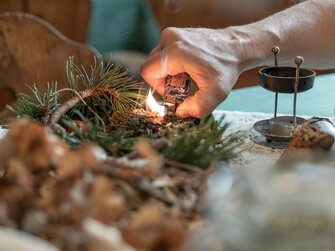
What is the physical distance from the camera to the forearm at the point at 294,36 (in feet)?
3.64

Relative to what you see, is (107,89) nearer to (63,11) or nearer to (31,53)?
(31,53)

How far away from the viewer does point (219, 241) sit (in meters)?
0.43

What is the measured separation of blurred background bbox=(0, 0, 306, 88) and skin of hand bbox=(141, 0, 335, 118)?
4.01 ft

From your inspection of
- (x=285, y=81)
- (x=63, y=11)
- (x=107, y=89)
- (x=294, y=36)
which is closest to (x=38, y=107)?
(x=107, y=89)

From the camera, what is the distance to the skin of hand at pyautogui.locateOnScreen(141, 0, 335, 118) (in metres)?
0.97

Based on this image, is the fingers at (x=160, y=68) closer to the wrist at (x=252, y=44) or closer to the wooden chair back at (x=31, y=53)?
the wrist at (x=252, y=44)

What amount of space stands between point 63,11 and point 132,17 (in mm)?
297

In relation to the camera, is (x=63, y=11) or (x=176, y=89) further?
(x=63, y=11)

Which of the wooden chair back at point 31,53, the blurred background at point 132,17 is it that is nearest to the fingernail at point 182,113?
the wooden chair back at point 31,53

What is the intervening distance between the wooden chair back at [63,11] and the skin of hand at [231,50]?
149 cm

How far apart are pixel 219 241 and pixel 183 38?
0.61m

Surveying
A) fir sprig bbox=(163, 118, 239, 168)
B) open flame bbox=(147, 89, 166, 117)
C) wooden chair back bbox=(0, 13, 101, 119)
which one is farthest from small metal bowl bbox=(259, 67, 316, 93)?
wooden chair back bbox=(0, 13, 101, 119)

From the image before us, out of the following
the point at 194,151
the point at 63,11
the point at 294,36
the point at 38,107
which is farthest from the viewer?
the point at 63,11

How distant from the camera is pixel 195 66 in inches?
38.2
